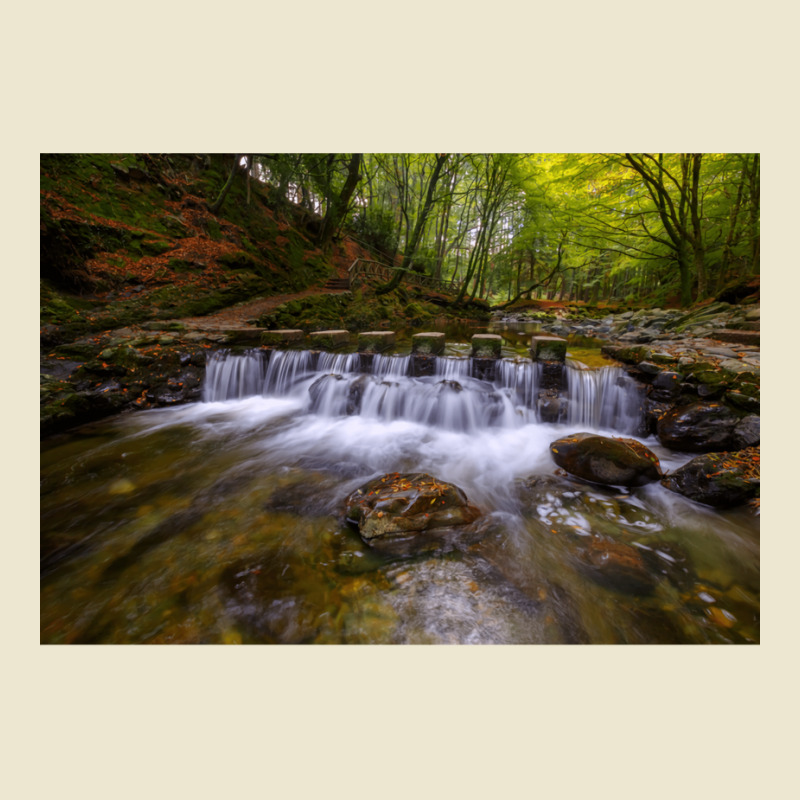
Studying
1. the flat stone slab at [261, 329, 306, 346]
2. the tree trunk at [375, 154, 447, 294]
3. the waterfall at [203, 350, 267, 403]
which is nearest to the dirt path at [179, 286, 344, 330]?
the flat stone slab at [261, 329, 306, 346]

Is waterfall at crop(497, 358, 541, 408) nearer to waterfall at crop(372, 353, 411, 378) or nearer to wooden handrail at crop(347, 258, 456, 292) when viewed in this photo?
waterfall at crop(372, 353, 411, 378)

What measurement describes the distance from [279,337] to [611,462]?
732 centimetres

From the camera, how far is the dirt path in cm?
807

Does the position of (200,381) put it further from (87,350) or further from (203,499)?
(203,499)

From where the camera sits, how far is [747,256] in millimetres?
11445

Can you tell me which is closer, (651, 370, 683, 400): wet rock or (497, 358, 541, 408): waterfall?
(651, 370, 683, 400): wet rock

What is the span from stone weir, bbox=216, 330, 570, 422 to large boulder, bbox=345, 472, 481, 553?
313cm

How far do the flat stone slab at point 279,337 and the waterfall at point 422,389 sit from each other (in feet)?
1.62

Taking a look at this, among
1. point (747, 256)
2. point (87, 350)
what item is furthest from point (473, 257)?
point (87, 350)

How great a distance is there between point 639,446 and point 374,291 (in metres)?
13.0

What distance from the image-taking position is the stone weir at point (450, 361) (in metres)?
5.77

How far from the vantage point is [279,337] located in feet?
25.7

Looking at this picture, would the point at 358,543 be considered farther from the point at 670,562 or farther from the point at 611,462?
the point at 611,462

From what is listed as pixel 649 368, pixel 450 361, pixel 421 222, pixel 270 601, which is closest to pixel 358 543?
pixel 270 601
